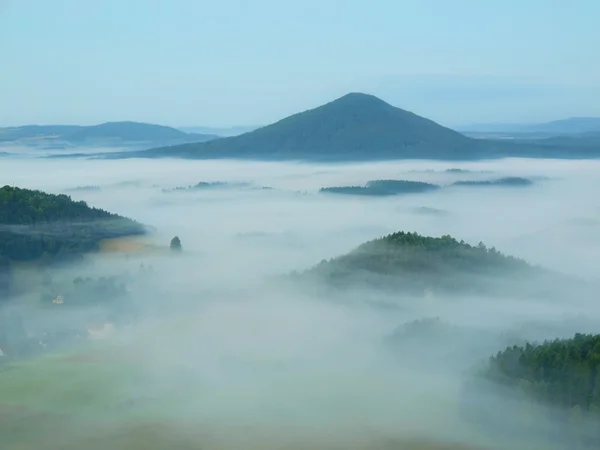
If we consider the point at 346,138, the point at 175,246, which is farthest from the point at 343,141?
the point at 175,246

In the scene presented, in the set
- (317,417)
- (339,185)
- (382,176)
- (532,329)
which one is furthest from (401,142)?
(317,417)

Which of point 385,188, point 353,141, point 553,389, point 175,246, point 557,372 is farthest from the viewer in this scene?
point 353,141

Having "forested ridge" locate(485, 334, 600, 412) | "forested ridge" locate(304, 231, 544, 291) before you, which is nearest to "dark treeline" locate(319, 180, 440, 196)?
"forested ridge" locate(304, 231, 544, 291)

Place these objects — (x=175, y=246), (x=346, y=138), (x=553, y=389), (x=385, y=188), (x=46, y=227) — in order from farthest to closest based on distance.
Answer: (x=346, y=138) → (x=385, y=188) → (x=175, y=246) → (x=46, y=227) → (x=553, y=389)

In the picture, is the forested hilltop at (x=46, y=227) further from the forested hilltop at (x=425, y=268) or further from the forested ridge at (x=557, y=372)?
the forested ridge at (x=557, y=372)

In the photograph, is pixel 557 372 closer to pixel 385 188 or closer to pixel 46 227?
pixel 46 227

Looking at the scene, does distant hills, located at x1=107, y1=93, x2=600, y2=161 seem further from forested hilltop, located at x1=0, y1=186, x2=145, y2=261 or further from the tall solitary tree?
forested hilltop, located at x1=0, y1=186, x2=145, y2=261
